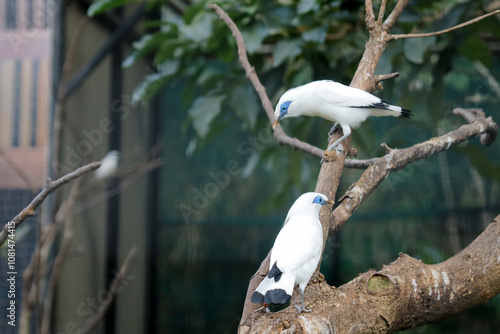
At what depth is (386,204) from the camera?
5.40 feet

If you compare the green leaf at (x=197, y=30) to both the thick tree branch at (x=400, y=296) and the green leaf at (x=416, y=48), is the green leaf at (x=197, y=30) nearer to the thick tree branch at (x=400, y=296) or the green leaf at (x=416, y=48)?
the green leaf at (x=416, y=48)

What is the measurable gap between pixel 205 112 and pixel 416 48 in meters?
0.55

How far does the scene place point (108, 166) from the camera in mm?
1543

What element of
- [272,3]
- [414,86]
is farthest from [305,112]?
[414,86]

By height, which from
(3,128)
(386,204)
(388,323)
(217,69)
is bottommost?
(388,323)

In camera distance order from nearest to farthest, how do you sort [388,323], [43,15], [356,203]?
[388,323]
[356,203]
[43,15]

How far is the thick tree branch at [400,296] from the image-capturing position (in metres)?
0.59

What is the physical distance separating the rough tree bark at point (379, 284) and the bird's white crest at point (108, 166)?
807 millimetres

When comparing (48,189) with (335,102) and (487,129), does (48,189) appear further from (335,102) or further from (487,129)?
(487,129)

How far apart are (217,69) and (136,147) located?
420 millimetres

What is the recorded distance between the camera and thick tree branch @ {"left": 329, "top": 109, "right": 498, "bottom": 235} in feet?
2.45

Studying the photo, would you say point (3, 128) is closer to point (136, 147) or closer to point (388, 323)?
point (136, 147)

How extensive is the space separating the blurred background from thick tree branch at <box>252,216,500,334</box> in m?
0.63

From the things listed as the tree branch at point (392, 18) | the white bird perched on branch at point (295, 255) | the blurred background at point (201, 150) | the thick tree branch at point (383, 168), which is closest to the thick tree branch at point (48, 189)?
the white bird perched on branch at point (295, 255)
